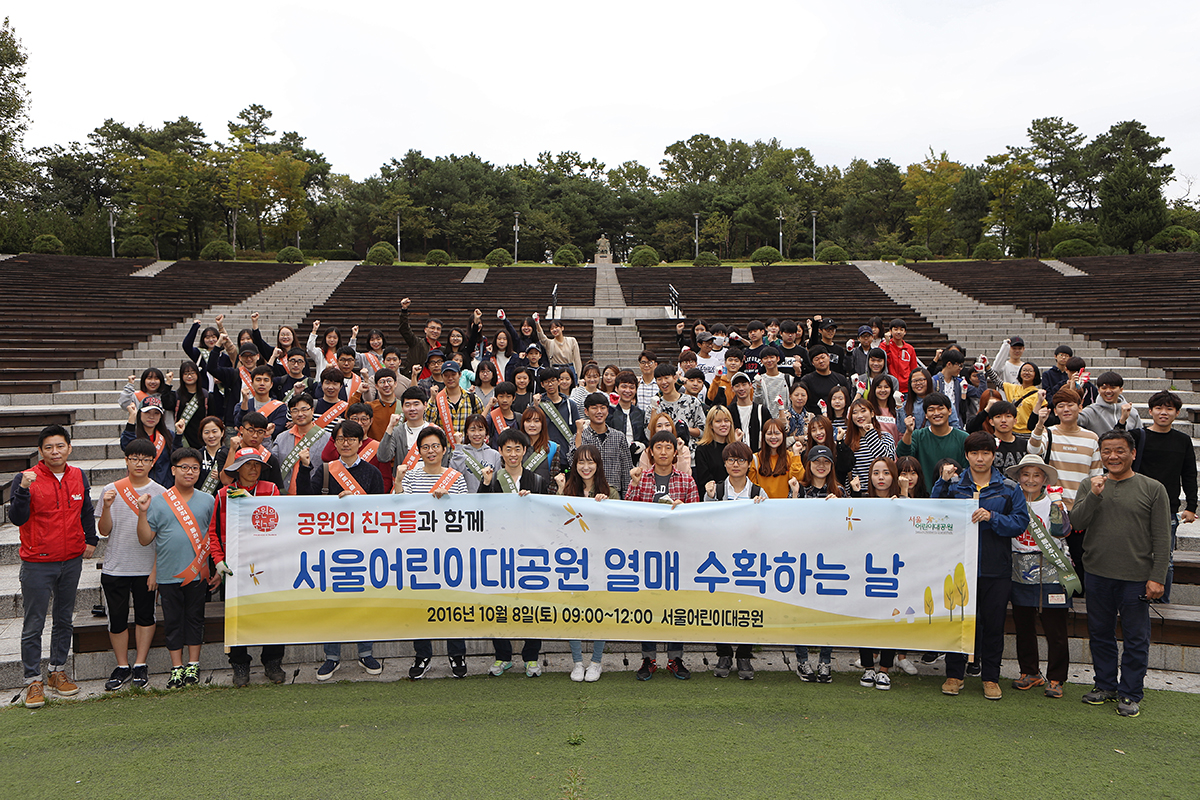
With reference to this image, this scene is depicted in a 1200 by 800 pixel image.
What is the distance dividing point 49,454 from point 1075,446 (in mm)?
7009

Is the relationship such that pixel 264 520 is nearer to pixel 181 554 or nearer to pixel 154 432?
pixel 181 554

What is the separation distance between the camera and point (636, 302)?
86.1 ft

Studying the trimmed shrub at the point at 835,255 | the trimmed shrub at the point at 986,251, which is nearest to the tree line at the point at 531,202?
the trimmed shrub at the point at 986,251

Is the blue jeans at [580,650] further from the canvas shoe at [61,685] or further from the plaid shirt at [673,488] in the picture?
the canvas shoe at [61,685]

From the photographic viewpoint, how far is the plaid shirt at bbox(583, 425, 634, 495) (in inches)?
203

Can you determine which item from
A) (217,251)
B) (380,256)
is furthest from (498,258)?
(217,251)

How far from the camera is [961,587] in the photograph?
4344 millimetres

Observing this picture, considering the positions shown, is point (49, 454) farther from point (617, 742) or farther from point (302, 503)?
point (617, 742)

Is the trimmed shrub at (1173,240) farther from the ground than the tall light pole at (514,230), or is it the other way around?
the tall light pole at (514,230)

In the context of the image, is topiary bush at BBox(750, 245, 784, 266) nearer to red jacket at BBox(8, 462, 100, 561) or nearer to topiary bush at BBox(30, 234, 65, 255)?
topiary bush at BBox(30, 234, 65, 255)

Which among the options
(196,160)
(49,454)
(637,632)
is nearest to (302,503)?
(49,454)

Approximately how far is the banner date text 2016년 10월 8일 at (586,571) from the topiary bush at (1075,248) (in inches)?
1593

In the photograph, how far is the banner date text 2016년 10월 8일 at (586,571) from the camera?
14.4 feet

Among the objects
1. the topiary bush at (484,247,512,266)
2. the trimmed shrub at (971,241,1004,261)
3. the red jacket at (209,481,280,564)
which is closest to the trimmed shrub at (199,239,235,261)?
the topiary bush at (484,247,512,266)
